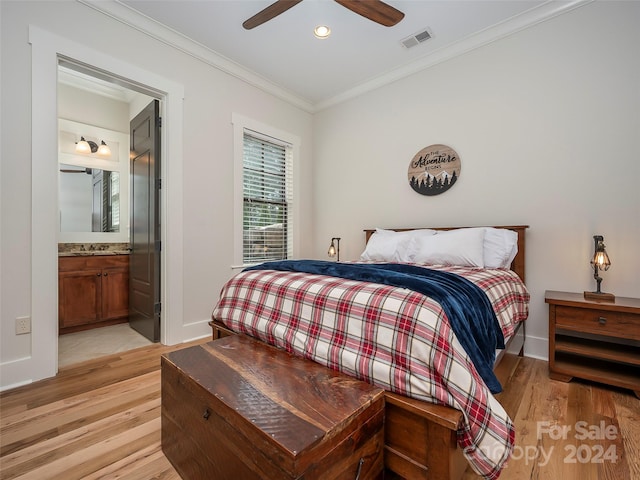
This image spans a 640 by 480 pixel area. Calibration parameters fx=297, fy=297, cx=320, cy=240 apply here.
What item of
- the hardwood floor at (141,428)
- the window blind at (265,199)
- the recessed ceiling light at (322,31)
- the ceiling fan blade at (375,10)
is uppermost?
the recessed ceiling light at (322,31)

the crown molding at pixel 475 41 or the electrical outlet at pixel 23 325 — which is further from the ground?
the crown molding at pixel 475 41

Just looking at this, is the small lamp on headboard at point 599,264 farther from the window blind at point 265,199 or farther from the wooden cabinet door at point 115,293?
the wooden cabinet door at point 115,293

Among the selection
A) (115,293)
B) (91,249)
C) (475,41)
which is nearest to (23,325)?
(115,293)

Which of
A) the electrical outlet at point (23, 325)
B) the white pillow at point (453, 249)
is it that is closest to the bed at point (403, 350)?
the white pillow at point (453, 249)

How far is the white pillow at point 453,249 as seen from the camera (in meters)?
2.44

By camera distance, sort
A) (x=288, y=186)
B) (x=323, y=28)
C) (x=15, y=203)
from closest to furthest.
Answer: (x=15, y=203) → (x=323, y=28) → (x=288, y=186)

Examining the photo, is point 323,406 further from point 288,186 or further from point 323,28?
point 288,186

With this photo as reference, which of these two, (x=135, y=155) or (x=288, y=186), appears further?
(x=288, y=186)

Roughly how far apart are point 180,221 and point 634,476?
10.7 feet

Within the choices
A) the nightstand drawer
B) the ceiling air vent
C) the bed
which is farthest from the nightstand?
the ceiling air vent

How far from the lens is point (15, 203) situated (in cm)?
198

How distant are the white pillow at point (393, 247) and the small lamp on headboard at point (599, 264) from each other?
3.83 feet

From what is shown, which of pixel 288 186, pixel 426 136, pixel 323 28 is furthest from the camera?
pixel 288 186

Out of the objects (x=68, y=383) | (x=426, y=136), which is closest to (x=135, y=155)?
(x=68, y=383)
